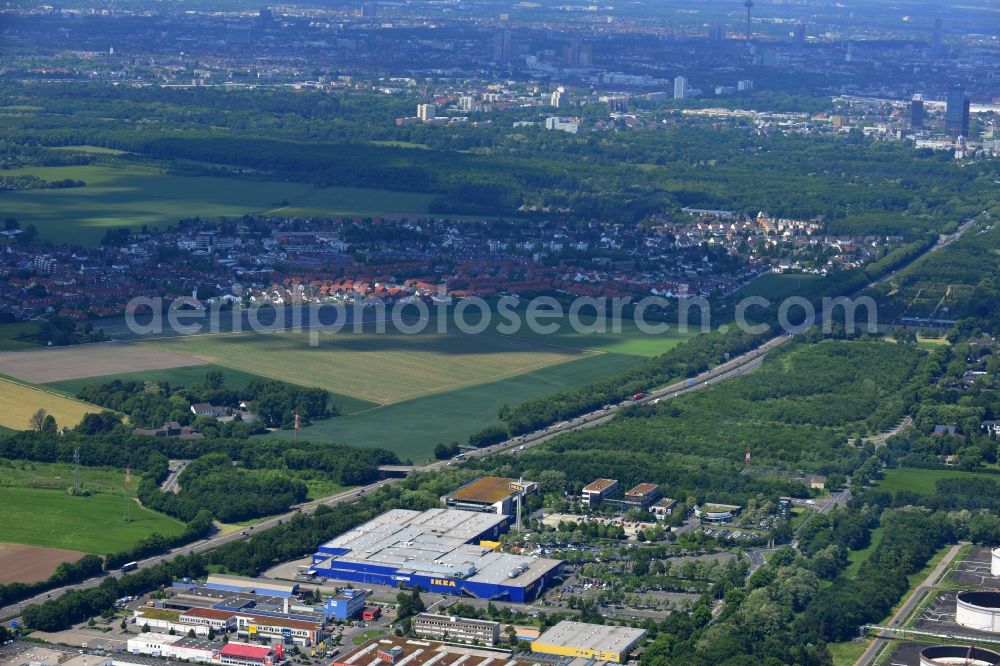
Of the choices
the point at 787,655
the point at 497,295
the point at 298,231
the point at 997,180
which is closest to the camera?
the point at 787,655

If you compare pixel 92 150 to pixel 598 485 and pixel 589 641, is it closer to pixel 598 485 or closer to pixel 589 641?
pixel 598 485

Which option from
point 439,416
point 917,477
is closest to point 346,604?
point 439,416

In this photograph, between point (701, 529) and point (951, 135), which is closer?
point (701, 529)

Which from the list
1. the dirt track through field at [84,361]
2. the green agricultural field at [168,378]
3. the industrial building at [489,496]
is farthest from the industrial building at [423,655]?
the dirt track through field at [84,361]

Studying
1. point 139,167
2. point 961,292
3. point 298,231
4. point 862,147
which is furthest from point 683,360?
point 862,147

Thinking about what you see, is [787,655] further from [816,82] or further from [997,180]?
[816,82]

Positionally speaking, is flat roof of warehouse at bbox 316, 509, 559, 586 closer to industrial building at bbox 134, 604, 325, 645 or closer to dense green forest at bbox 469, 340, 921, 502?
industrial building at bbox 134, 604, 325, 645

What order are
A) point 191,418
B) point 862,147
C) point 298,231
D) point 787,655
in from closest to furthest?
point 787,655 → point 191,418 → point 298,231 → point 862,147
